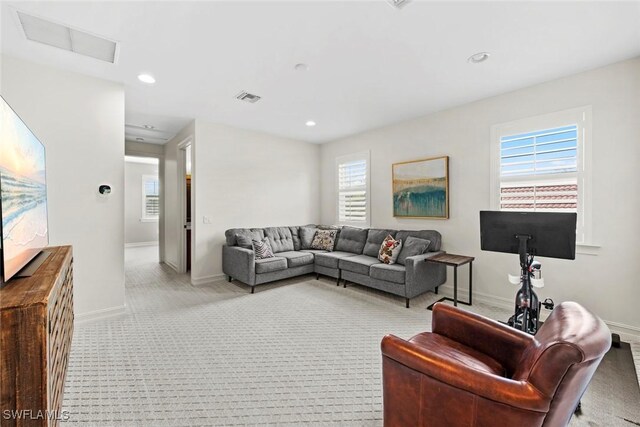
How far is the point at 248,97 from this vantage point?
142 inches

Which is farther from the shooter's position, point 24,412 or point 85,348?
point 85,348

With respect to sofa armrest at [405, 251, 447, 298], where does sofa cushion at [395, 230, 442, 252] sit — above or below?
above

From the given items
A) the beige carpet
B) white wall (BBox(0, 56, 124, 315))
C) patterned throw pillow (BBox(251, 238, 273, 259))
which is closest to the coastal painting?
the beige carpet

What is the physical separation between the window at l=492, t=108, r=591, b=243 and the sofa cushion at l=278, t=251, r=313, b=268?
280 cm

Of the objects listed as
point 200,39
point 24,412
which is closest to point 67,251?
point 24,412

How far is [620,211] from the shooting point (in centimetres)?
273

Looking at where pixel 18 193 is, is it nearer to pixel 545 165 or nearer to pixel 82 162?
pixel 82 162

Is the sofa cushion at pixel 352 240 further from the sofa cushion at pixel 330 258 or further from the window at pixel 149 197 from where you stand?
the window at pixel 149 197

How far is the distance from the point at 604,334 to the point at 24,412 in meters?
2.22

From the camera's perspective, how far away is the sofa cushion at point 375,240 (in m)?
4.49

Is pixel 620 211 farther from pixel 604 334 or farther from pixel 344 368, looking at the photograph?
pixel 344 368

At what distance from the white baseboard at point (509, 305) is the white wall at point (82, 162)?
4272mm

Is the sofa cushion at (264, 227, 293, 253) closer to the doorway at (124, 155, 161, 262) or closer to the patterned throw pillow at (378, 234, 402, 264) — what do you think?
the patterned throw pillow at (378, 234, 402, 264)

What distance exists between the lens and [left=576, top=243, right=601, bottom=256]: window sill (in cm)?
286
